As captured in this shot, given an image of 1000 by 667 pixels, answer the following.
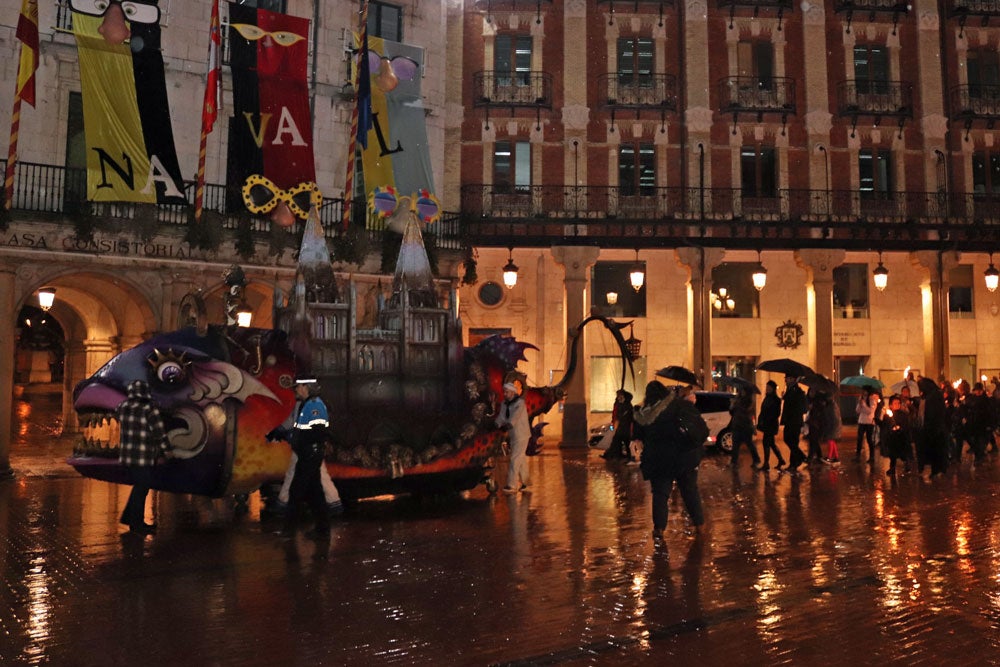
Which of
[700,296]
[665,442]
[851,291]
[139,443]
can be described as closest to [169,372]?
[139,443]

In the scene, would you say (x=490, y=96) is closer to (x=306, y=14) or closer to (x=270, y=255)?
(x=306, y=14)

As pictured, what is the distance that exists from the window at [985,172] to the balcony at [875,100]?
2.72 m

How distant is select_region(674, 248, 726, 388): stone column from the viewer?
2562 cm

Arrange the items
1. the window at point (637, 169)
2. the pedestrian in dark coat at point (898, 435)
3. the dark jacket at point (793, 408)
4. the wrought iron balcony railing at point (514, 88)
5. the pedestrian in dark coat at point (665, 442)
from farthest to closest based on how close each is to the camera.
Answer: the window at point (637, 169)
the wrought iron balcony railing at point (514, 88)
the dark jacket at point (793, 408)
the pedestrian in dark coat at point (898, 435)
the pedestrian in dark coat at point (665, 442)

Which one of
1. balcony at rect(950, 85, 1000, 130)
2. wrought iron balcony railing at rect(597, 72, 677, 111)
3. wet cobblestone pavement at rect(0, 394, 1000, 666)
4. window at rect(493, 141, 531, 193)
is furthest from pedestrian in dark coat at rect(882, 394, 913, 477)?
balcony at rect(950, 85, 1000, 130)

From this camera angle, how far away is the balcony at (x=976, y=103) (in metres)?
28.3

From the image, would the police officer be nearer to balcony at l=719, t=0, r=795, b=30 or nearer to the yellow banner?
the yellow banner

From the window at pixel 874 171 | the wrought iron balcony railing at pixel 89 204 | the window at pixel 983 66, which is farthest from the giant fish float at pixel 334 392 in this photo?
the window at pixel 983 66

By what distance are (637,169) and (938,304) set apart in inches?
397

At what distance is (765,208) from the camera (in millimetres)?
27547

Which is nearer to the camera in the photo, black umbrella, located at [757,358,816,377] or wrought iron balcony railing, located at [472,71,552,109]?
black umbrella, located at [757,358,816,377]

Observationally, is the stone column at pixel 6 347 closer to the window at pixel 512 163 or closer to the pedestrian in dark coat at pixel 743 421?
the window at pixel 512 163

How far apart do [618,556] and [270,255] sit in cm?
1365

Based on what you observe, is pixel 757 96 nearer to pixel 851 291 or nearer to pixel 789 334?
pixel 851 291
